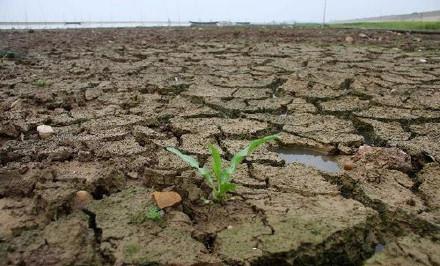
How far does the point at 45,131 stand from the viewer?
2.12 meters

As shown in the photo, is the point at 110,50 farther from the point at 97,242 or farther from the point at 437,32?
the point at 437,32

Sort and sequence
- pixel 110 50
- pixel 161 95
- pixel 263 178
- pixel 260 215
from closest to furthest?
pixel 260 215 < pixel 263 178 < pixel 161 95 < pixel 110 50

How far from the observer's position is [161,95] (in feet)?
9.58

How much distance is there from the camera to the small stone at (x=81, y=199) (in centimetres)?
143

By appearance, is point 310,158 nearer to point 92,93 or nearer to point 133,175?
point 133,175

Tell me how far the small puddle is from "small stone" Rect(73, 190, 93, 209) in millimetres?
844

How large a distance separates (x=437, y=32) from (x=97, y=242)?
8.14m

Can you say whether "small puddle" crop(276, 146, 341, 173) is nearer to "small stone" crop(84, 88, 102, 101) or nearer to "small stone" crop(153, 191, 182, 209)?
"small stone" crop(153, 191, 182, 209)

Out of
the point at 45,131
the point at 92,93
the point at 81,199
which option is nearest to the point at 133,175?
the point at 81,199

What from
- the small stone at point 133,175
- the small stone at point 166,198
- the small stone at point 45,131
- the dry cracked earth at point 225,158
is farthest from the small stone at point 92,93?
the small stone at point 166,198

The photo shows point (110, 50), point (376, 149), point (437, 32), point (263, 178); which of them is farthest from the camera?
point (437, 32)

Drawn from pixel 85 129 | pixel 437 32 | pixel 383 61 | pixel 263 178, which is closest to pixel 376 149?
pixel 263 178

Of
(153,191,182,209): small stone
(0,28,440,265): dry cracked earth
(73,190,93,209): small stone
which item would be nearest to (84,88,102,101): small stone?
(0,28,440,265): dry cracked earth

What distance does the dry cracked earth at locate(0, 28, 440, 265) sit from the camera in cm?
123
